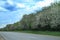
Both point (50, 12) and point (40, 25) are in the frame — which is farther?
point (40, 25)

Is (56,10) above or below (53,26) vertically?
above

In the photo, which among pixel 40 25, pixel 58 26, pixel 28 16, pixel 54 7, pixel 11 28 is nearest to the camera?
pixel 58 26

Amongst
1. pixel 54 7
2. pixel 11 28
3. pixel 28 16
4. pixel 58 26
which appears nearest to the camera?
pixel 58 26

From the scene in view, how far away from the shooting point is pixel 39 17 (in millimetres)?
75000

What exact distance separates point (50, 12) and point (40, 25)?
864cm

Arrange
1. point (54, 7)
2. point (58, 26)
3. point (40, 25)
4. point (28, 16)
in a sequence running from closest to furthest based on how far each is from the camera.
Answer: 1. point (58, 26)
2. point (54, 7)
3. point (40, 25)
4. point (28, 16)

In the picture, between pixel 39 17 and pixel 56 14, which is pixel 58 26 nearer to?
pixel 56 14

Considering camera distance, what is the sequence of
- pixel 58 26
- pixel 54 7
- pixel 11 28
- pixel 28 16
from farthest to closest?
pixel 11 28 < pixel 28 16 < pixel 54 7 < pixel 58 26

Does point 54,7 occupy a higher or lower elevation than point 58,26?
higher

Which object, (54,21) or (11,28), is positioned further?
(11,28)

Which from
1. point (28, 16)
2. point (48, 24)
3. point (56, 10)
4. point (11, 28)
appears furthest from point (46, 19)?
point (11, 28)

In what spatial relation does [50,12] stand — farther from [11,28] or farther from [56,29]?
[11,28]

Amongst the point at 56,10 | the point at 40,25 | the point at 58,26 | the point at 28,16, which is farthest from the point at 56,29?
the point at 28,16

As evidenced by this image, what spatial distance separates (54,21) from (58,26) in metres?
2.54
